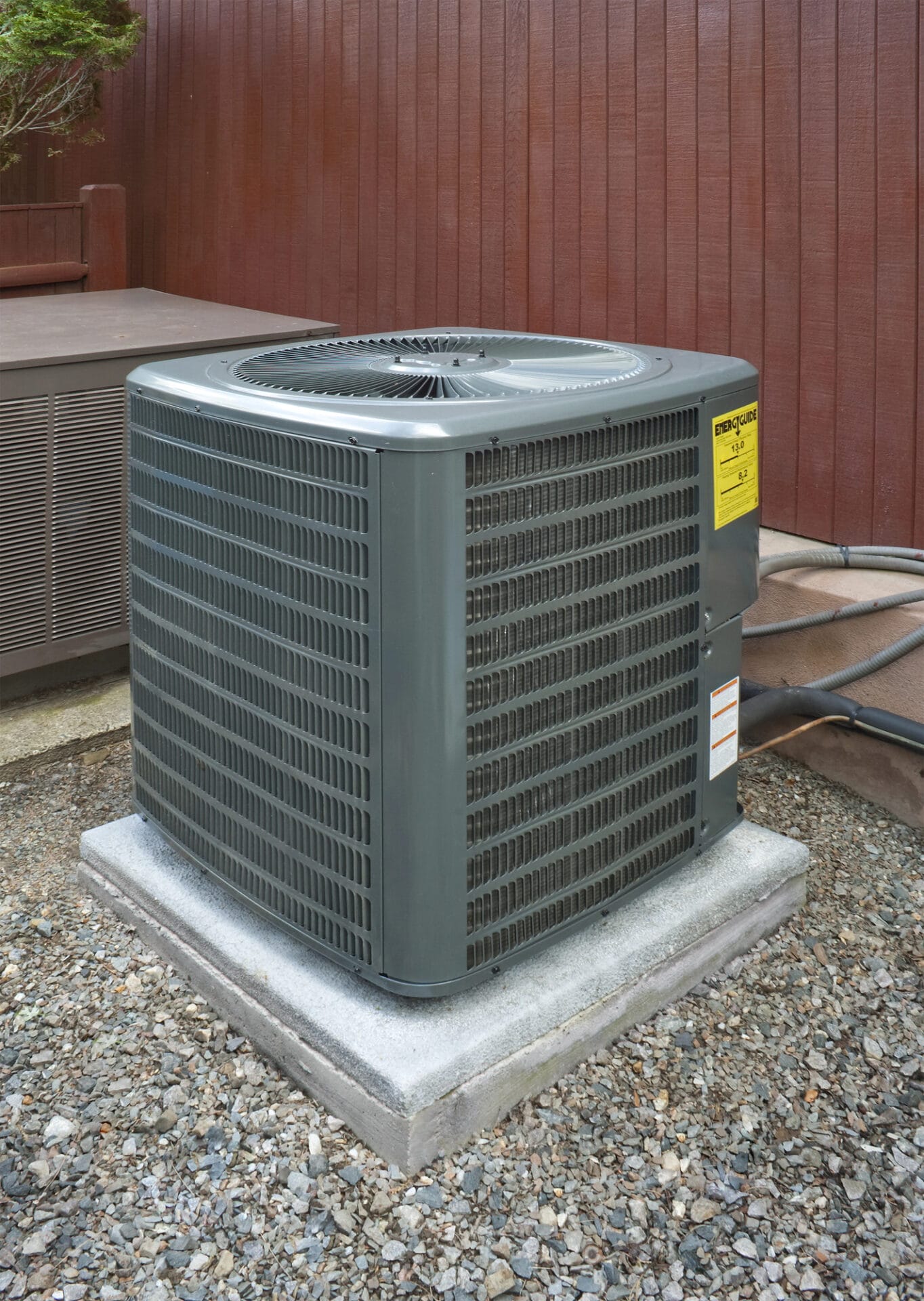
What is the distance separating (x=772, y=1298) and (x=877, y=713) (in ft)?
5.17

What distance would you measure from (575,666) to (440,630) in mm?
329

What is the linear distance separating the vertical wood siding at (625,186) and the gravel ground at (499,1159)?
1.68 meters

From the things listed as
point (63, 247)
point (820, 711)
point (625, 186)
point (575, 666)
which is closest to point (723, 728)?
point (575, 666)

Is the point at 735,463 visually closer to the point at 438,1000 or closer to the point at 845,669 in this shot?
the point at 845,669

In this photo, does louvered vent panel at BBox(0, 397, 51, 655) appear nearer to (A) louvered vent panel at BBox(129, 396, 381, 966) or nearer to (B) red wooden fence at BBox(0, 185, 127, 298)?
(A) louvered vent panel at BBox(129, 396, 381, 966)

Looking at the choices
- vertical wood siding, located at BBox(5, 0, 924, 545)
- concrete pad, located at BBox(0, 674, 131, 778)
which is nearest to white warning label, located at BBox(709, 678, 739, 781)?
vertical wood siding, located at BBox(5, 0, 924, 545)

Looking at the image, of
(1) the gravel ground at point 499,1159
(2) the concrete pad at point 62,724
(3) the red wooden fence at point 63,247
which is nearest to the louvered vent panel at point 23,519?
(2) the concrete pad at point 62,724

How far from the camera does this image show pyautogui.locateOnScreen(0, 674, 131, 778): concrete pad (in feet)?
11.0

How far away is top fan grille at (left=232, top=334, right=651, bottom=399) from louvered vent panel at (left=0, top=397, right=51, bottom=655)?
108 centimetres

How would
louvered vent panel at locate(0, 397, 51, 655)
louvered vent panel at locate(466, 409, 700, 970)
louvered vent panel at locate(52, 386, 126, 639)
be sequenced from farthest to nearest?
louvered vent panel at locate(52, 386, 126, 639) < louvered vent panel at locate(0, 397, 51, 655) < louvered vent panel at locate(466, 409, 700, 970)

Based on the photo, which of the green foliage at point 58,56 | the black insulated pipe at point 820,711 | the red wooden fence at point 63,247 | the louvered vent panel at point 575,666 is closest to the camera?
the louvered vent panel at point 575,666

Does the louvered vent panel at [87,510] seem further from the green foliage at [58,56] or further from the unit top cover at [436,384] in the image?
the green foliage at [58,56]

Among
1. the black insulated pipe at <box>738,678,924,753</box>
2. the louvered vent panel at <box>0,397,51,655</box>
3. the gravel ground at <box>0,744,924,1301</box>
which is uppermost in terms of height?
the louvered vent panel at <box>0,397,51,655</box>

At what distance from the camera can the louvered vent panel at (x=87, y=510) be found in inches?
134
